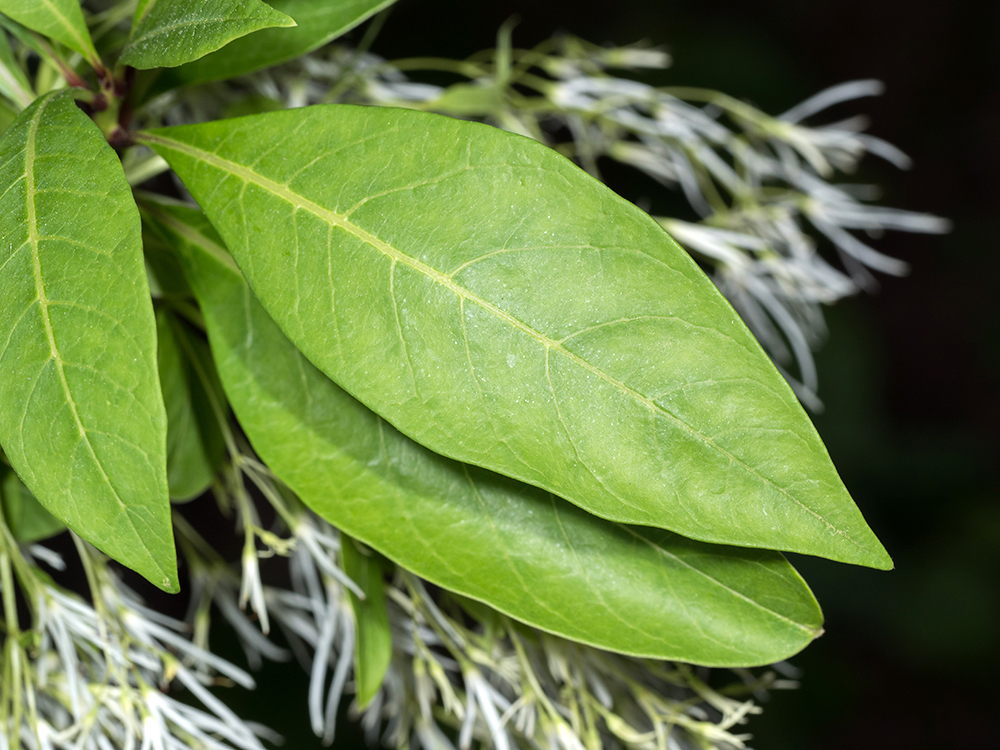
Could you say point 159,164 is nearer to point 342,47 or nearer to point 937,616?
point 342,47

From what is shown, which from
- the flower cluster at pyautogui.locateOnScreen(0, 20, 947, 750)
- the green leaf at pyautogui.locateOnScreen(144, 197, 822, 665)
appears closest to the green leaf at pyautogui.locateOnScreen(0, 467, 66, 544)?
the flower cluster at pyautogui.locateOnScreen(0, 20, 947, 750)

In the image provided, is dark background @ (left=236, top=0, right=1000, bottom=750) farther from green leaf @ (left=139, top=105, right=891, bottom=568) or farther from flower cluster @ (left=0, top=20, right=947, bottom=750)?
green leaf @ (left=139, top=105, right=891, bottom=568)

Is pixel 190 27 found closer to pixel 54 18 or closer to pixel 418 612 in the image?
pixel 54 18

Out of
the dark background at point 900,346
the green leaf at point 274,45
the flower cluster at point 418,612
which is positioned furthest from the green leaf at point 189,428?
the dark background at point 900,346

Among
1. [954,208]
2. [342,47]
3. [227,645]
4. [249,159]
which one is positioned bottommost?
[227,645]

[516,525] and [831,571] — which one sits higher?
[516,525]

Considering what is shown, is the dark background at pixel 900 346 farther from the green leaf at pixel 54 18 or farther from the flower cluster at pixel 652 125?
the green leaf at pixel 54 18

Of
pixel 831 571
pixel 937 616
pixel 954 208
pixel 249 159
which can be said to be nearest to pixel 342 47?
pixel 249 159

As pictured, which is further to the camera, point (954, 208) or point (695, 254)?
point (954, 208)

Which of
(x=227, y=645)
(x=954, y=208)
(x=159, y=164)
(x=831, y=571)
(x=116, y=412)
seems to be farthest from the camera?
(x=954, y=208)
